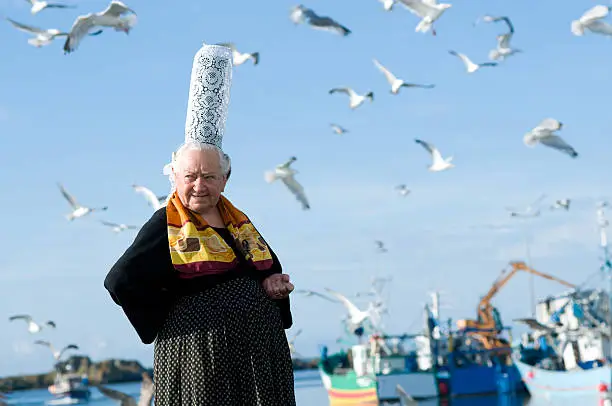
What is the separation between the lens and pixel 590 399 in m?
34.9

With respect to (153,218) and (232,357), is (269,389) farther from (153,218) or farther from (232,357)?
(153,218)

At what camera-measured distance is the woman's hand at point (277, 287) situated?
3859 millimetres

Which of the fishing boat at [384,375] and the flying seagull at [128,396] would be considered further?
the fishing boat at [384,375]

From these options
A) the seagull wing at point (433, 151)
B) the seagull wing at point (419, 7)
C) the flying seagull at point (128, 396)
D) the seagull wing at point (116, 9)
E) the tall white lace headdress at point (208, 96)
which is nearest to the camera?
the tall white lace headdress at point (208, 96)

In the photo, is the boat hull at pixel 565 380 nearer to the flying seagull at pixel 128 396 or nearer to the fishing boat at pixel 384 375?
the fishing boat at pixel 384 375

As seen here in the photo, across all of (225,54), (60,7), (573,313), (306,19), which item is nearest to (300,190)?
(306,19)

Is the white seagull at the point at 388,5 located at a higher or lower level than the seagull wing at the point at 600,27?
higher

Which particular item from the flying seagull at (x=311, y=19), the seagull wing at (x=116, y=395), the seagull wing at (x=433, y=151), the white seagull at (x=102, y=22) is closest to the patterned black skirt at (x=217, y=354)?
the seagull wing at (x=116, y=395)

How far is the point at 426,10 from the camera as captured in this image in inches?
850

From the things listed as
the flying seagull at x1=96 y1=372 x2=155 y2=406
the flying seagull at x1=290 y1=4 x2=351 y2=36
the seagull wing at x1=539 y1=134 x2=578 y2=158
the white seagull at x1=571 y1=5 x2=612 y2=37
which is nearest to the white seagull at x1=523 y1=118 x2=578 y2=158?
the seagull wing at x1=539 y1=134 x2=578 y2=158

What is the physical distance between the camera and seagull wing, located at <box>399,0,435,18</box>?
21420mm

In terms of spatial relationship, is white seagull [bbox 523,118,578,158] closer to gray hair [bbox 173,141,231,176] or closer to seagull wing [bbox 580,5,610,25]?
seagull wing [bbox 580,5,610,25]

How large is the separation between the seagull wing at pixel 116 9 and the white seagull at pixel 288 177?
4262 millimetres

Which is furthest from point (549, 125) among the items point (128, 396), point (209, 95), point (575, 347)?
point (575, 347)
